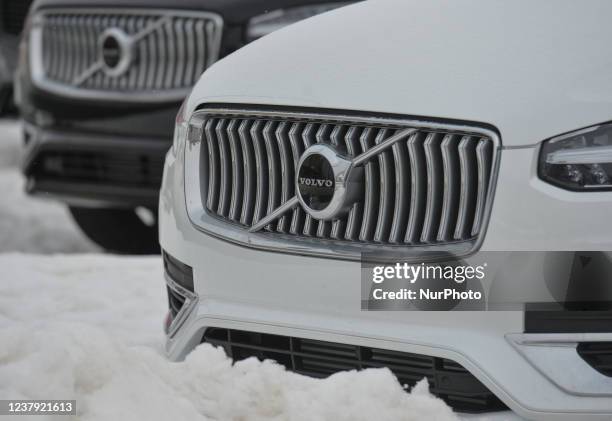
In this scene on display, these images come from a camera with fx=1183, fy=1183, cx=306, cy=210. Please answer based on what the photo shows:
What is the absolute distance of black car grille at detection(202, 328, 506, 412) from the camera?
8.98ft

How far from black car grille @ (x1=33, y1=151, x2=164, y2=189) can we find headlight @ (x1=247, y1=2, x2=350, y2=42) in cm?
70

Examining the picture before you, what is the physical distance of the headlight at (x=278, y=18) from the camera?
5176mm

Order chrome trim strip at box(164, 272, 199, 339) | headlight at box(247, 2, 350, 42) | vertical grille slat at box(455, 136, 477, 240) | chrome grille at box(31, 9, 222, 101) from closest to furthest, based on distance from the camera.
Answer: vertical grille slat at box(455, 136, 477, 240), chrome trim strip at box(164, 272, 199, 339), headlight at box(247, 2, 350, 42), chrome grille at box(31, 9, 222, 101)

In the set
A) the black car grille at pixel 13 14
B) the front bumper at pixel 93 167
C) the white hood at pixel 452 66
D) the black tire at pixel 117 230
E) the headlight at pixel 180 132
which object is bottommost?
the black tire at pixel 117 230

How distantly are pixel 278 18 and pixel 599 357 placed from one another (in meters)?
2.96

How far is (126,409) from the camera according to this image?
9.33 ft

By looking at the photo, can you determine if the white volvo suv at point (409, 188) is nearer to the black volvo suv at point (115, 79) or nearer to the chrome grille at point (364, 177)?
the chrome grille at point (364, 177)

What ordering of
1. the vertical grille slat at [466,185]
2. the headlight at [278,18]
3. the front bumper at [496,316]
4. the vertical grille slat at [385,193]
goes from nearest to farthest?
the front bumper at [496,316]
the vertical grille slat at [466,185]
the vertical grille slat at [385,193]
the headlight at [278,18]

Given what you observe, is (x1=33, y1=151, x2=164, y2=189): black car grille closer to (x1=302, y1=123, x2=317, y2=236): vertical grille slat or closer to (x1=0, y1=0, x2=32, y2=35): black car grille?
(x1=302, y1=123, x2=317, y2=236): vertical grille slat

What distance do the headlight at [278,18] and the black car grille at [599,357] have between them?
9.45 feet

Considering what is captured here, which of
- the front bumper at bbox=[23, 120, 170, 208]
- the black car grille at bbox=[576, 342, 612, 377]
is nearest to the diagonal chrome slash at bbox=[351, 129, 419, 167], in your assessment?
the black car grille at bbox=[576, 342, 612, 377]

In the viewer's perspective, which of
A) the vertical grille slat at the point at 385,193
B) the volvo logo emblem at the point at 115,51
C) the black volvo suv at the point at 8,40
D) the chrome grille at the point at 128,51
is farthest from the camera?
the black volvo suv at the point at 8,40

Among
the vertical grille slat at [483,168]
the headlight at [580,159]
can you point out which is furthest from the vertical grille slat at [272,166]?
the headlight at [580,159]

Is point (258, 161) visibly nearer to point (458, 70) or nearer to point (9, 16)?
point (458, 70)
